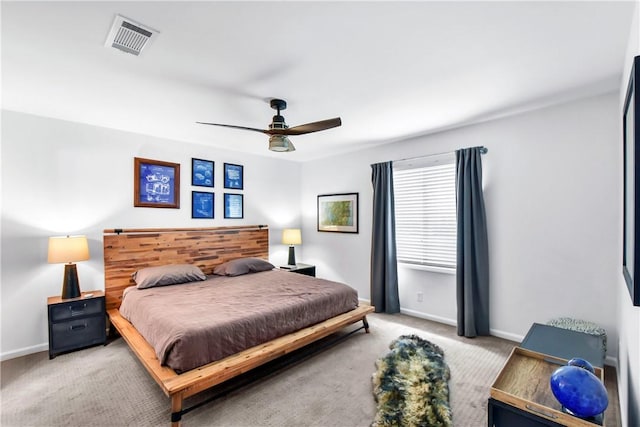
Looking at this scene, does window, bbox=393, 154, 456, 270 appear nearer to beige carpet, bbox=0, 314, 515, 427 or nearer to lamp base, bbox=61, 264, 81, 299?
beige carpet, bbox=0, 314, 515, 427

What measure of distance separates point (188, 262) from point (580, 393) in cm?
428

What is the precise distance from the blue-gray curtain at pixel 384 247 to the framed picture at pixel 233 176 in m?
2.26

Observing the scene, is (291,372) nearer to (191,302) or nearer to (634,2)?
(191,302)

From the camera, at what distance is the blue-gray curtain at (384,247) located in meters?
4.28

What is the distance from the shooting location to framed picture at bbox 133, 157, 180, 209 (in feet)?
12.7

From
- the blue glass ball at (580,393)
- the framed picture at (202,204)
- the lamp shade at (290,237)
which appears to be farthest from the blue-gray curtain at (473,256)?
the framed picture at (202,204)

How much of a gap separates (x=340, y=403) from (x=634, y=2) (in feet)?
10.1

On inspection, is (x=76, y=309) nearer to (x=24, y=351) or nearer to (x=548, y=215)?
(x=24, y=351)

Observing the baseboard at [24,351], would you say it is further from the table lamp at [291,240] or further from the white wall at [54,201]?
the table lamp at [291,240]

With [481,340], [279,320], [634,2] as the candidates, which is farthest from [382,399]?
[634,2]

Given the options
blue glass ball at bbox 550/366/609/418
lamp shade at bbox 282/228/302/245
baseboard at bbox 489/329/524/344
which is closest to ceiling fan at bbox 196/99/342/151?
blue glass ball at bbox 550/366/609/418

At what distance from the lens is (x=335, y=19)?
1675mm

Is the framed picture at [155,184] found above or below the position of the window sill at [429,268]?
above

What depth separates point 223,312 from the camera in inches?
101
